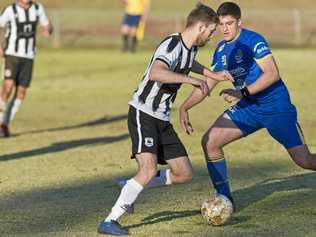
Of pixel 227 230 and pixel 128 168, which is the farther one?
pixel 128 168

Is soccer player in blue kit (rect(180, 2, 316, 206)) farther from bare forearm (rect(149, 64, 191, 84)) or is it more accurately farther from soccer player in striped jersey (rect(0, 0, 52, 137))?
soccer player in striped jersey (rect(0, 0, 52, 137))

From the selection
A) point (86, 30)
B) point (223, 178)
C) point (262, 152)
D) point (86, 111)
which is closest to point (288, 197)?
point (223, 178)

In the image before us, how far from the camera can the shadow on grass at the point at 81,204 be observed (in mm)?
8539

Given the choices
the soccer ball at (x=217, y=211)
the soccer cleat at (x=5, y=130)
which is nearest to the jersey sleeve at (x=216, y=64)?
the soccer ball at (x=217, y=211)

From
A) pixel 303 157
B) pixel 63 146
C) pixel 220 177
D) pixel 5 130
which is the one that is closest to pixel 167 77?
pixel 220 177

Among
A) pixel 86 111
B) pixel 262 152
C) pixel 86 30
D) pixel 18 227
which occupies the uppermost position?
pixel 18 227

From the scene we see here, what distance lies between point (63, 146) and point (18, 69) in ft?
6.67

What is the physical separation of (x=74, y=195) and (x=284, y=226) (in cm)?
256

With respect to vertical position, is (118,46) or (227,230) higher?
(227,230)

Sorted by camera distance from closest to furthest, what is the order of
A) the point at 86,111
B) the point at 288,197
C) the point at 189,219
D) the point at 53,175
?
the point at 189,219 < the point at 288,197 < the point at 53,175 < the point at 86,111

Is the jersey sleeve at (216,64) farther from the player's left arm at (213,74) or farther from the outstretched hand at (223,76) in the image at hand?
the outstretched hand at (223,76)

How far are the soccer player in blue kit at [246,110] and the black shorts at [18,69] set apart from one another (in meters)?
6.68

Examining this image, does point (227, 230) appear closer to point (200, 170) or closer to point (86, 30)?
point (200, 170)

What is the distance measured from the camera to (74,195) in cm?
1000
